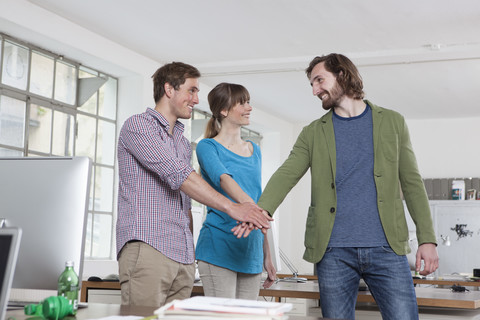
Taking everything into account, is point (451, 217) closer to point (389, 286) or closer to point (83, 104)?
point (83, 104)

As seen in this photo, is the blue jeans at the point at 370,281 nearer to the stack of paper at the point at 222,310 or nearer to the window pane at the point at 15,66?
the stack of paper at the point at 222,310

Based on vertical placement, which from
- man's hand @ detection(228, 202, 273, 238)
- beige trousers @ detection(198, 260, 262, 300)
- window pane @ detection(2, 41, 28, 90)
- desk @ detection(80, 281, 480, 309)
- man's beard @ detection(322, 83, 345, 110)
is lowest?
desk @ detection(80, 281, 480, 309)

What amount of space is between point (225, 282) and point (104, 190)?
5.23m

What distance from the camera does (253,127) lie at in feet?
35.1

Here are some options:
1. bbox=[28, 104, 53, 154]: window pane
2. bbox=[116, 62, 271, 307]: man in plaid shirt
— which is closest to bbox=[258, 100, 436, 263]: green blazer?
bbox=[116, 62, 271, 307]: man in plaid shirt

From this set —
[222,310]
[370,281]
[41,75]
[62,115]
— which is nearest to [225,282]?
[370,281]

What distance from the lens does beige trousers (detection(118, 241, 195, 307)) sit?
2.11 meters

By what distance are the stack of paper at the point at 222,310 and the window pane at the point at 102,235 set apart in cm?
616

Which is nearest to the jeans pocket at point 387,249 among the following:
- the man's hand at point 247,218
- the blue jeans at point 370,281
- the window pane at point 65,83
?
the blue jeans at point 370,281

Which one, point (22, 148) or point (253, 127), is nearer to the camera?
point (22, 148)

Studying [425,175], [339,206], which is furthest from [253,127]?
[339,206]

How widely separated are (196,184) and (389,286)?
772mm

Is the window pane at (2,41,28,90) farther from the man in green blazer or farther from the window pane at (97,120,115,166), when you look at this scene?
the man in green blazer

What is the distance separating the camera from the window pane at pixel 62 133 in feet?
22.1
